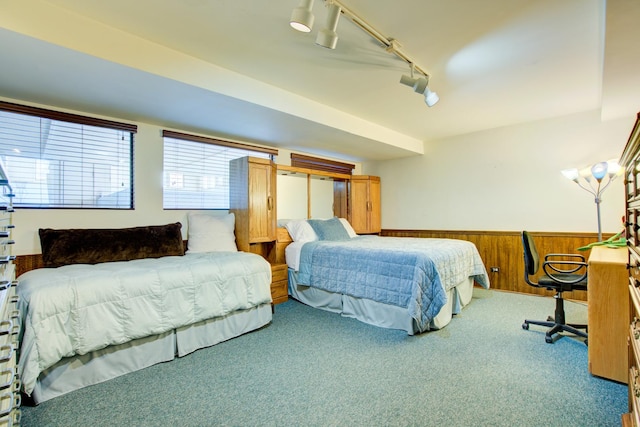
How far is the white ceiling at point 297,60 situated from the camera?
1840 mm

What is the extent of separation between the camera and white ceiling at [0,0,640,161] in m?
1.84

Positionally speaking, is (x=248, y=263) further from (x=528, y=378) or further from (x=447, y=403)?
(x=528, y=378)

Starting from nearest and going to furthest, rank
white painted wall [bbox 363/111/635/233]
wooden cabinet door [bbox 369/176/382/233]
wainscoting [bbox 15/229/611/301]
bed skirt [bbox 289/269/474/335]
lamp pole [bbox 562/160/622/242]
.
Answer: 1. bed skirt [bbox 289/269/474/335]
2. lamp pole [bbox 562/160/622/242]
3. white painted wall [bbox 363/111/635/233]
4. wainscoting [bbox 15/229/611/301]
5. wooden cabinet door [bbox 369/176/382/233]

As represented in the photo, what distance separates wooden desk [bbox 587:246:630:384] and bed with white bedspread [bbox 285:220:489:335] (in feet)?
3.31

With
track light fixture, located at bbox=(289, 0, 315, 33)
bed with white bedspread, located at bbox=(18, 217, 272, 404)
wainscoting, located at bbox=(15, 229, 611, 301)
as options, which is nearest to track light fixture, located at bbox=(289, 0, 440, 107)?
track light fixture, located at bbox=(289, 0, 315, 33)

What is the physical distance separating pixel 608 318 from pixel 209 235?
3654 mm

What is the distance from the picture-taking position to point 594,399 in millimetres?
1790

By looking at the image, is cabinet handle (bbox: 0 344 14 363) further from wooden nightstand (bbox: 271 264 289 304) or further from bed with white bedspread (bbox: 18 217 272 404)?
wooden nightstand (bbox: 271 264 289 304)

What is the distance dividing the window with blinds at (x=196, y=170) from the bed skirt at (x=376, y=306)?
4.92ft

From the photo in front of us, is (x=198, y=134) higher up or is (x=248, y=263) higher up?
(x=198, y=134)

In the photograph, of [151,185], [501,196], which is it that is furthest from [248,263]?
[501,196]

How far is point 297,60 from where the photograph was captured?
2469mm

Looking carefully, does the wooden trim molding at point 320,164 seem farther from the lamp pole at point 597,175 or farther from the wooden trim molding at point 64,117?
the lamp pole at point 597,175

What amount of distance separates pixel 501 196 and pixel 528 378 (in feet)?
10.0
